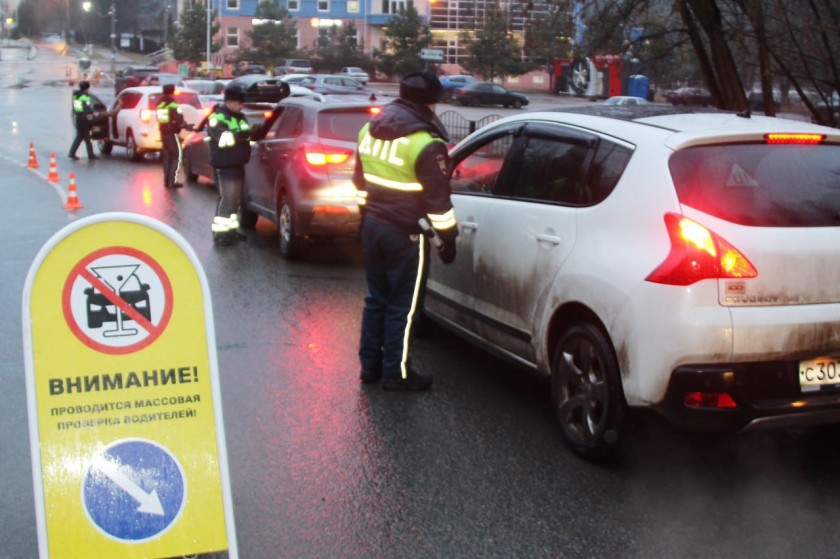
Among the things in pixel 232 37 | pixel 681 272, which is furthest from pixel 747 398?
pixel 232 37

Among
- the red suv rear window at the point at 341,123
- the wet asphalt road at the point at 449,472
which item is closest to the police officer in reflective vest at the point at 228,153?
the red suv rear window at the point at 341,123

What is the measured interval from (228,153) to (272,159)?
0.60m

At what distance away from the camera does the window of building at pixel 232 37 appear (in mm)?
93938

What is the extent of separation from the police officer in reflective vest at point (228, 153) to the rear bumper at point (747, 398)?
797cm

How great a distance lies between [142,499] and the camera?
11.8 ft

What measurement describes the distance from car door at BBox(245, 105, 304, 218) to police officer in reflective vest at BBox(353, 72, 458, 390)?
15.6 feet

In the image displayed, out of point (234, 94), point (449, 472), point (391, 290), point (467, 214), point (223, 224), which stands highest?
point (234, 94)

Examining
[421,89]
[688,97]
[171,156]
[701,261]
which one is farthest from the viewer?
[688,97]

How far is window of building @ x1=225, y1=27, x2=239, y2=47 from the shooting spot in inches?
3698

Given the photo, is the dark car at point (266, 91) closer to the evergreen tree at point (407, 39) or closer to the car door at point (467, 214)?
the car door at point (467, 214)

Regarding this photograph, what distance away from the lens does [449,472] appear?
5.28m

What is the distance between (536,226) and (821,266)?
160cm

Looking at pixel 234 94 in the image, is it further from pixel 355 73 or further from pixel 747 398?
pixel 355 73

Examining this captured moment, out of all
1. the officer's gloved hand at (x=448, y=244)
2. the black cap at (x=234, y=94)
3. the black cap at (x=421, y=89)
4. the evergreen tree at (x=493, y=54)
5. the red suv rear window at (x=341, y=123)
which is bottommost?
the officer's gloved hand at (x=448, y=244)
